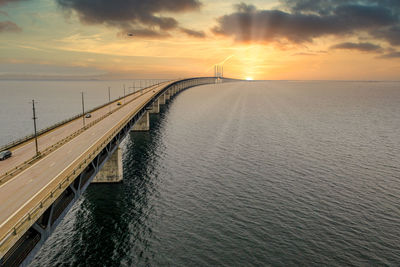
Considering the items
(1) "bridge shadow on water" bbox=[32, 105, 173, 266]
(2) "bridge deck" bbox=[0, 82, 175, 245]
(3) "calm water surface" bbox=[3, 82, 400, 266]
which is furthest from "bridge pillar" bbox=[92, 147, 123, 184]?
(2) "bridge deck" bbox=[0, 82, 175, 245]

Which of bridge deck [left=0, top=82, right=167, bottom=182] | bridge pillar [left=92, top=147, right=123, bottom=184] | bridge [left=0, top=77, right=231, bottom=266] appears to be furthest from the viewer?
bridge pillar [left=92, top=147, right=123, bottom=184]

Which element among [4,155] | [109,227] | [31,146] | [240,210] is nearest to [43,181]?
[109,227]

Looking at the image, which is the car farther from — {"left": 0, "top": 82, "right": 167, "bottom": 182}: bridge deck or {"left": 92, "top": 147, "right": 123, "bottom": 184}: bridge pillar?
{"left": 92, "top": 147, "right": 123, "bottom": 184}: bridge pillar

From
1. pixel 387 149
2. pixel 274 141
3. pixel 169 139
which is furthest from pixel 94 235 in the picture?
pixel 387 149

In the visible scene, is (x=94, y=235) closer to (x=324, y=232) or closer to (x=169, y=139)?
(x=324, y=232)

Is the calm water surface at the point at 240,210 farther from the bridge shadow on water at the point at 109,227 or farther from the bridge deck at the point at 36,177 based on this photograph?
the bridge deck at the point at 36,177

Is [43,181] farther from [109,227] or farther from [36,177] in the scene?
[109,227]
